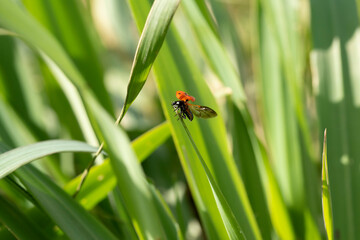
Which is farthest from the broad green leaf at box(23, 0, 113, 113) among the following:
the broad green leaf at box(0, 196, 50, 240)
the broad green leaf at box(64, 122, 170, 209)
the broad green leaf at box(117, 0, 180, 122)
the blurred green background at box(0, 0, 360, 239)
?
the broad green leaf at box(117, 0, 180, 122)

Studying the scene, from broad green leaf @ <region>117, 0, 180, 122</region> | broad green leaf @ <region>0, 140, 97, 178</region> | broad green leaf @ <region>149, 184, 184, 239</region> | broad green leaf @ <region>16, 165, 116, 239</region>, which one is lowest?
broad green leaf @ <region>149, 184, 184, 239</region>

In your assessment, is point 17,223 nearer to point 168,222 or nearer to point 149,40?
point 168,222

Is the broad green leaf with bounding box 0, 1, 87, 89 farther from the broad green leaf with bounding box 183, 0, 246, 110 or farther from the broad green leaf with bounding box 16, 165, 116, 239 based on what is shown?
the broad green leaf with bounding box 183, 0, 246, 110

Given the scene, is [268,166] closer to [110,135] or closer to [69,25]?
[110,135]

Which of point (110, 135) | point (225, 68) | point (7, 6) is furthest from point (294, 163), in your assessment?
point (7, 6)

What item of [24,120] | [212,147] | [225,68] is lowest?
[212,147]

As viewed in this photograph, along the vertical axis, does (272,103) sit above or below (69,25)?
below

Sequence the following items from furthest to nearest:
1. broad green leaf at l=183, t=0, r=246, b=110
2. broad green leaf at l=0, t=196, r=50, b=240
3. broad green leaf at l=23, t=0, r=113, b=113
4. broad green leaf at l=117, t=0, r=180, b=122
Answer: broad green leaf at l=23, t=0, r=113, b=113
broad green leaf at l=183, t=0, r=246, b=110
broad green leaf at l=0, t=196, r=50, b=240
broad green leaf at l=117, t=0, r=180, b=122
